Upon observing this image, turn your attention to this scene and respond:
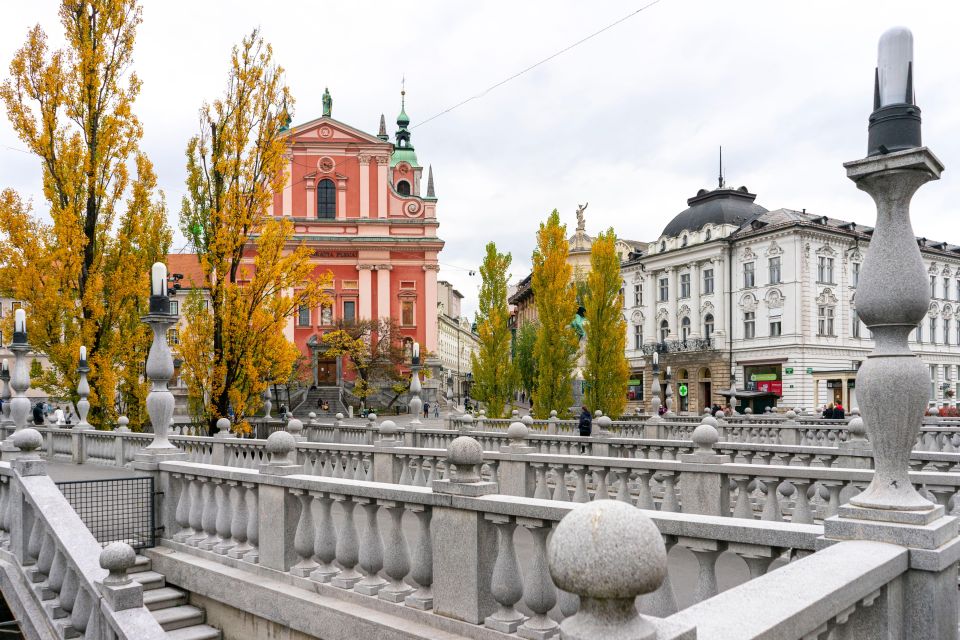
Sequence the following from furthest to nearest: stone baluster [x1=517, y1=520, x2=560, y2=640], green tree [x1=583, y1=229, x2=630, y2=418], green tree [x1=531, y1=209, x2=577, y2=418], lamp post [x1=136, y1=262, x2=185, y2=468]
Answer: green tree [x1=583, y1=229, x2=630, y2=418]
green tree [x1=531, y1=209, x2=577, y2=418]
lamp post [x1=136, y1=262, x2=185, y2=468]
stone baluster [x1=517, y1=520, x2=560, y2=640]

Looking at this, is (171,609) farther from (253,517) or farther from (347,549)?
(347,549)

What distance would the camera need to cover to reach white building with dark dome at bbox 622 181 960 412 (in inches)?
1854

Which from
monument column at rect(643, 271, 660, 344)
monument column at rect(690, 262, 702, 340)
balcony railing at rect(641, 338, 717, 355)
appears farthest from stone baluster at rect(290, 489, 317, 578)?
monument column at rect(643, 271, 660, 344)

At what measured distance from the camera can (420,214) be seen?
58312 millimetres

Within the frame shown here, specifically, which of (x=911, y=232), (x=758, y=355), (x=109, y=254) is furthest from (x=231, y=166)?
(x=758, y=355)

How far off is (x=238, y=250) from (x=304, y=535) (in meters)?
13.8

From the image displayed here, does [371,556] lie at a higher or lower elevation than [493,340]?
lower

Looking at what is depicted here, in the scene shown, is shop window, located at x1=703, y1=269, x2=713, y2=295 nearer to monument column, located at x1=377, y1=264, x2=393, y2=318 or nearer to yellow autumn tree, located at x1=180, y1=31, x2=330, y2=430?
monument column, located at x1=377, y1=264, x2=393, y2=318

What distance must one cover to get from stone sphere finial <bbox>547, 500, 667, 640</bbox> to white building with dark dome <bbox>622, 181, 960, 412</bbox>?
154 feet

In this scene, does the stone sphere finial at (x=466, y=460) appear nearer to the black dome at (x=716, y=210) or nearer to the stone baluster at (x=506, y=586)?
the stone baluster at (x=506, y=586)

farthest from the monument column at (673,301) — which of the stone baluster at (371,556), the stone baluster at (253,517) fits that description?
the stone baluster at (371,556)

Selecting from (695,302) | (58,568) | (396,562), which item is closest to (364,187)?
(695,302)

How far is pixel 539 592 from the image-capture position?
4.35 meters

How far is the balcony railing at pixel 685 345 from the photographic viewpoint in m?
52.8
